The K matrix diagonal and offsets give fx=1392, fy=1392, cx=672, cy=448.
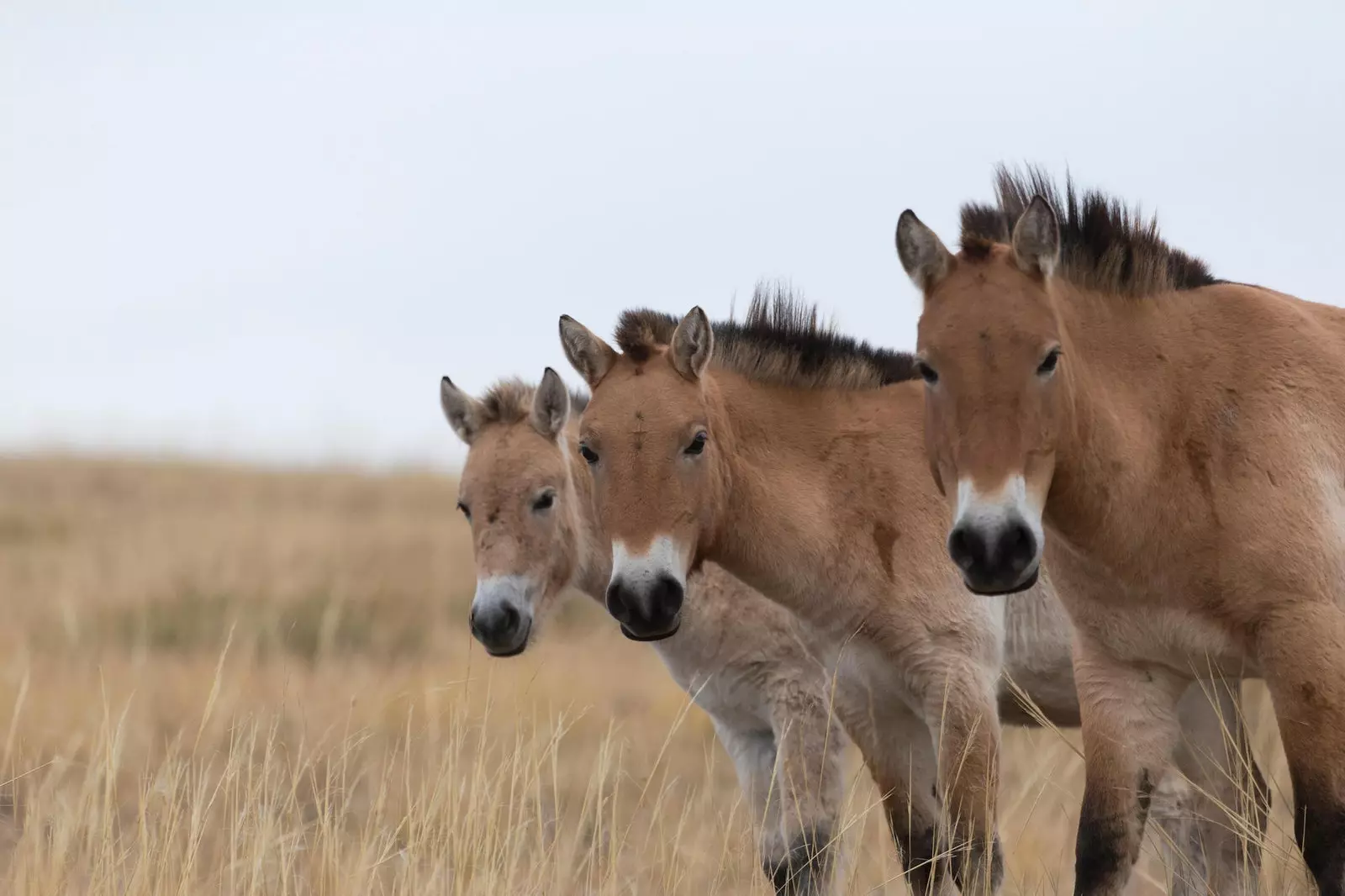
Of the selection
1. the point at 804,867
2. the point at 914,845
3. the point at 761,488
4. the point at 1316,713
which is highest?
the point at 761,488

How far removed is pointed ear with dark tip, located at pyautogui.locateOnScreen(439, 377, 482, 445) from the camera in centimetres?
742

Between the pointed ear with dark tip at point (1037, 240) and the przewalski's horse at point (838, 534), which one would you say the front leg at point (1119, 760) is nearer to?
the przewalski's horse at point (838, 534)

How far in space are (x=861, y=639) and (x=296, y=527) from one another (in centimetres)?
1293

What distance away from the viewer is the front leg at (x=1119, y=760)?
4840 mm

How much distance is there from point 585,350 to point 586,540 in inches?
61.6

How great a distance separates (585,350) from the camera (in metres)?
6.05

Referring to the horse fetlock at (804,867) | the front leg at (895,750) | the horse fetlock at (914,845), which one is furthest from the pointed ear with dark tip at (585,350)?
the horse fetlock at (914,845)

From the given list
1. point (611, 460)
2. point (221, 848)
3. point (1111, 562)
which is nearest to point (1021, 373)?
point (1111, 562)

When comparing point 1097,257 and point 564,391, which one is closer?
point 1097,257

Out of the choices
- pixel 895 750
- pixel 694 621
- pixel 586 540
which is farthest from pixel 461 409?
pixel 895 750

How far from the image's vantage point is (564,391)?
726 centimetres

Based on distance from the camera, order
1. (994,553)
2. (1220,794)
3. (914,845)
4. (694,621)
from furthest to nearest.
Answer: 1. (694,621)
2. (914,845)
3. (1220,794)
4. (994,553)

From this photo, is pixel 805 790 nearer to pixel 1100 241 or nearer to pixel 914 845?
pixel 914 845

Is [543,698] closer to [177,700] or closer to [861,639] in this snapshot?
[177,700]
